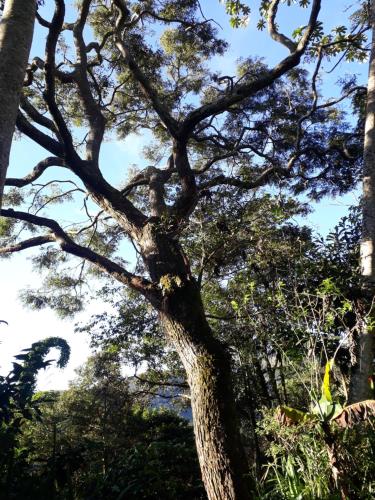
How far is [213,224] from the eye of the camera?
6180mm

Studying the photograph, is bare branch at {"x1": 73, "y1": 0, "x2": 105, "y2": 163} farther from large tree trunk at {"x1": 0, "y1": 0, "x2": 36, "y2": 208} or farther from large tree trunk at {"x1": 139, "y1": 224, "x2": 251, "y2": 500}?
large tree trunk at {"x1": 0, "y1": 0, "x2": 36, "y2": 208}

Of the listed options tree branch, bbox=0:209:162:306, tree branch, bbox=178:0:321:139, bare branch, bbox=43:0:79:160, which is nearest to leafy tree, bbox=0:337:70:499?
tree branch, bbox=0:209:162:306

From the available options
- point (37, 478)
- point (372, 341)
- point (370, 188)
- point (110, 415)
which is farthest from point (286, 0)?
point (110, 415)

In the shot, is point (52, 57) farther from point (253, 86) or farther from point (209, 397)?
point (209, 397)

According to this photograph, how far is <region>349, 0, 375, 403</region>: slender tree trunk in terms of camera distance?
4016mm

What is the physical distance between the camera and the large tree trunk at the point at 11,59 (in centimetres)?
263

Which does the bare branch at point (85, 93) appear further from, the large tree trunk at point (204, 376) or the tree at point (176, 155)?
the large tree trunk at point (204, 376)

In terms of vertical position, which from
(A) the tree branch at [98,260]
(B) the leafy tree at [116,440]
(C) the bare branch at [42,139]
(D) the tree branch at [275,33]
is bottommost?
(B) the leafy tree at [116,440]

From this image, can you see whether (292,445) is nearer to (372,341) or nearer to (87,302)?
(372,341)

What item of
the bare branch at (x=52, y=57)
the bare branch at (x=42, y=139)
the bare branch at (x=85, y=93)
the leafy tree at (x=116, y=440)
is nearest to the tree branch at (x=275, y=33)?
the bare branch at (x=52, y=57)

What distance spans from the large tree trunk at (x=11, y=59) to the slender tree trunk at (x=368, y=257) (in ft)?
10.9

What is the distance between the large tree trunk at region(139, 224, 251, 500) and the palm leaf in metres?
1.55

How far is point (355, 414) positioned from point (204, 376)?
6.22 feet

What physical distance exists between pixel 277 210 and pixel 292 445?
282 centimetres
